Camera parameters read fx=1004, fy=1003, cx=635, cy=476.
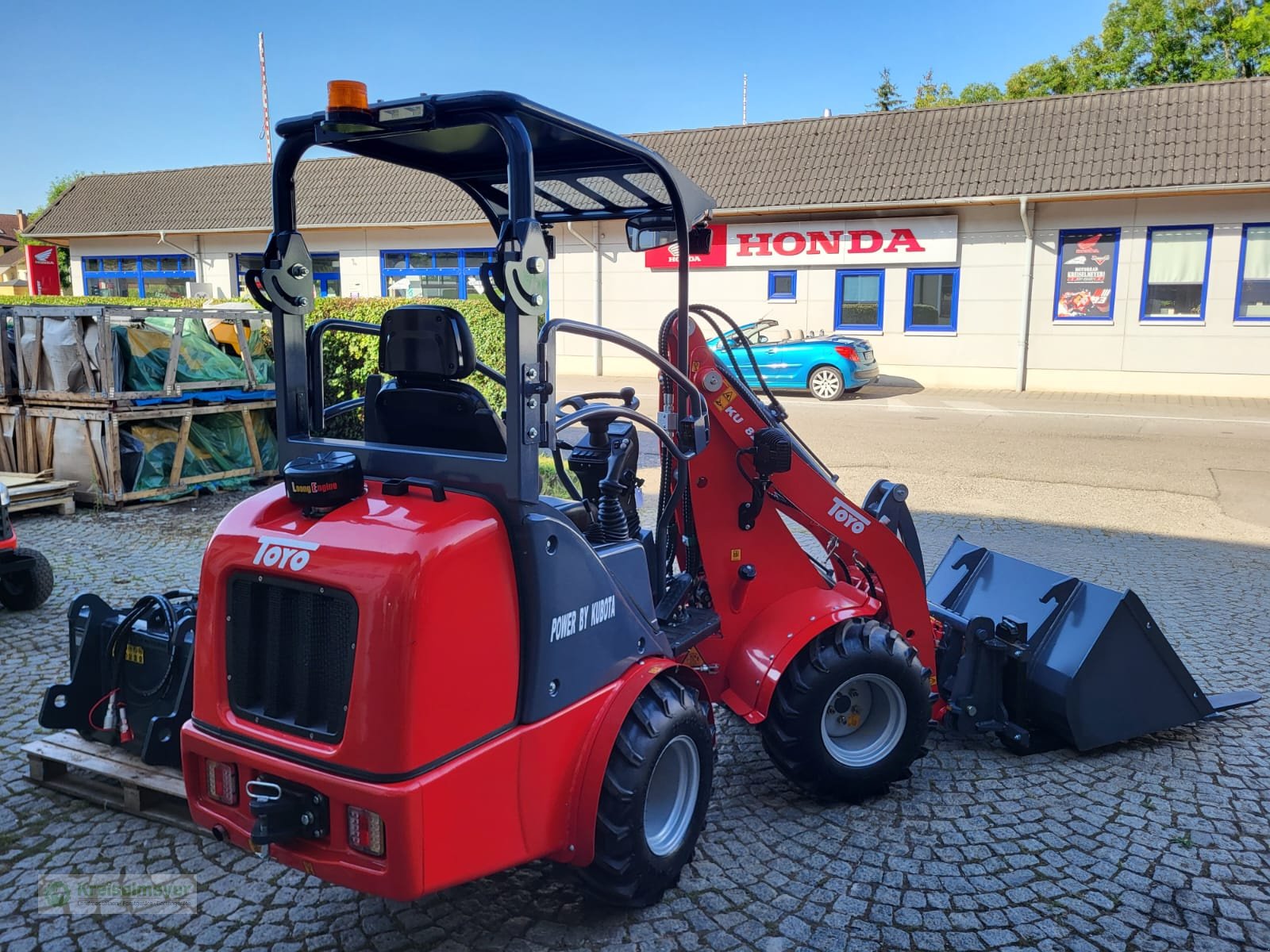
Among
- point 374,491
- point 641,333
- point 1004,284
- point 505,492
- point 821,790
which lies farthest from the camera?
point 641,333

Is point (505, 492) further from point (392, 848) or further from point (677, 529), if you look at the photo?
point (677, 529)

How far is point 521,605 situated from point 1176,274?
1971 cm

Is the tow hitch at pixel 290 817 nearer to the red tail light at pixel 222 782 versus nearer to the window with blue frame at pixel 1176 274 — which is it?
the red tail light at pixel 222 782

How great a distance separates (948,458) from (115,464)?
9.43 metres

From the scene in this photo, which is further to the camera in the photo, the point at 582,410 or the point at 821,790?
the point at 821,790

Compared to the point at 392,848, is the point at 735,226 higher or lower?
higher

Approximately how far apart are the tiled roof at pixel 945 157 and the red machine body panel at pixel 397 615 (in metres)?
19.0

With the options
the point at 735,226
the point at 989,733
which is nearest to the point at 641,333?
the point at 735,226

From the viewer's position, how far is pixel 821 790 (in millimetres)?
3922

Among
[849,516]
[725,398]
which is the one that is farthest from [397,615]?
[849,516]

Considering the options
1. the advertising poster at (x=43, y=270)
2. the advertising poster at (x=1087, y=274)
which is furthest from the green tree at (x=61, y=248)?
the advertising poster at (x=1087, y=274)

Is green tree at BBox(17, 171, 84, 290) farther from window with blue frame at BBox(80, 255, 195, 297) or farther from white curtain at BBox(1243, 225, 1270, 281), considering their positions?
white curtain at BBox(1243, 225, 1270, 281)

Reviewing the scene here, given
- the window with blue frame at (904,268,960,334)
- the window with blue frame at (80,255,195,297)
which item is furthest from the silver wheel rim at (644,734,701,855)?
the window with blue frame at (80,255,195,297)

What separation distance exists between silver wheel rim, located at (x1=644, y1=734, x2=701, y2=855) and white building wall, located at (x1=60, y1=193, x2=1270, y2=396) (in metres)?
15.5
